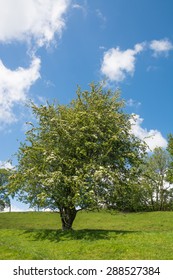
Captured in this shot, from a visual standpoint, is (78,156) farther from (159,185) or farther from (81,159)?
(159,185)

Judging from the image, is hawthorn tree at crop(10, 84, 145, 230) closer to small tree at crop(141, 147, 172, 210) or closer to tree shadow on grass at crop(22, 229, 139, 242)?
tree shadow on grass at crop(22, 229, 139, 242)

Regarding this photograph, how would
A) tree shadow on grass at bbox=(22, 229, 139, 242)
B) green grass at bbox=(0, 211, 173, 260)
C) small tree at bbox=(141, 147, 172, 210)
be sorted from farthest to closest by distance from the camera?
small tree at bbox=(141, 147, 172, 210) → tree shadow on grass at bbox=(22, 229, 139, 242) → green grass at bbox=(0, 211, 173, 260)

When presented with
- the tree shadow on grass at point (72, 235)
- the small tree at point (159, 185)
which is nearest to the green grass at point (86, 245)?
the tree shadow on grass at point (72, 235)

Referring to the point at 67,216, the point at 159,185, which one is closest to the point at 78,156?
the point at 67,216

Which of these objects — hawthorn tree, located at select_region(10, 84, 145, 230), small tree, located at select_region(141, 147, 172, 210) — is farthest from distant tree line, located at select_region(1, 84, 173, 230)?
small tree, located at select_region(141, 147, 172, 210)

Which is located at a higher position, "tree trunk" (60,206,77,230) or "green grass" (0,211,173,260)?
"tree trunk" (60,206,77,230)

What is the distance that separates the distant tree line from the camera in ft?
105

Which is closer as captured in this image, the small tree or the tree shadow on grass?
the tree shadow on grass

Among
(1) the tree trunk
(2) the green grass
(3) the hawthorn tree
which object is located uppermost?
(3) the hawthorn tree

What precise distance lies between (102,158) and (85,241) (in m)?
9.15

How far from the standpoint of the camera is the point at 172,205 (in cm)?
8681

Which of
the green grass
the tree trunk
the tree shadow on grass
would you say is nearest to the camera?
the green grass

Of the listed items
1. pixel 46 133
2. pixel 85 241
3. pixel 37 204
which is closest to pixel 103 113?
pixel 46 133

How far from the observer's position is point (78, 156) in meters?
34.1
